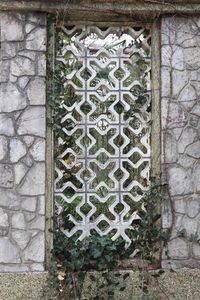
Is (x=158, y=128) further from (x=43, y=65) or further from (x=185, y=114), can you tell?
(x=43, y=65)

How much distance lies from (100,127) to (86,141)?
16 centimetres

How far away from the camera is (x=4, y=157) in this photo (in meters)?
3.95

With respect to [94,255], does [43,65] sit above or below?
above

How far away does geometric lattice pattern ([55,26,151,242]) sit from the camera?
13.5 ft

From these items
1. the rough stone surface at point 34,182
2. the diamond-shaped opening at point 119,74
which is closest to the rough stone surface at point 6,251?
the rough stone surface at point 34,182

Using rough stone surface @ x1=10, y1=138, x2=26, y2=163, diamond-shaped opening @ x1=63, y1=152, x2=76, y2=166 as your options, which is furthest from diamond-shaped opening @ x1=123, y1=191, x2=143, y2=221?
rough stone surface @ x1=10, y1=138, x2=26, y2=163

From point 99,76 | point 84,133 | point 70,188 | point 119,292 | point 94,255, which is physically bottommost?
point 119,292

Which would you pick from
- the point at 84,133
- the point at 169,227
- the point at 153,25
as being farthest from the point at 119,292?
the point at 153,25

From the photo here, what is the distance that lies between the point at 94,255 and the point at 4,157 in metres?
0.94

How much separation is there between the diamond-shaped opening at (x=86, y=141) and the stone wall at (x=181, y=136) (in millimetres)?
579

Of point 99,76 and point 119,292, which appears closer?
point 119,292

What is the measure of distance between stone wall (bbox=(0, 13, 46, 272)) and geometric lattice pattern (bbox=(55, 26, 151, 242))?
0.68 feet

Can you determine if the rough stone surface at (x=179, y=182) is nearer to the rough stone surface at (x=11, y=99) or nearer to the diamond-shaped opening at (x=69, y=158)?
the diamond-shaped opening at (x=69, y=158)

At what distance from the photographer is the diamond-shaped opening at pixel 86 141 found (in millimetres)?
4172
